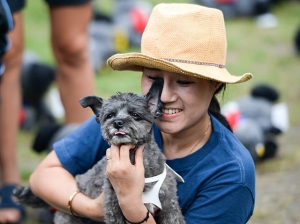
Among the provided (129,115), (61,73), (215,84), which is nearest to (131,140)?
(129,115)

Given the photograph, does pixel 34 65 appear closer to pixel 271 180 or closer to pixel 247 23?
pixel 271 180

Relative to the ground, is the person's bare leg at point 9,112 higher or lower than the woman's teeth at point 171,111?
lower

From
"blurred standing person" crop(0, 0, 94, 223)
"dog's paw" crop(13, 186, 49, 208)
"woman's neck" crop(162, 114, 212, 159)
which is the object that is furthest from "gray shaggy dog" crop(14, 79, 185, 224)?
"blurred standing person" crop(0, 0, 94, 223)

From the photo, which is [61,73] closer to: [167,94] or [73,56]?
[73,56]

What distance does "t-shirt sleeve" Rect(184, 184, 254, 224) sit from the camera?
9.10 feet

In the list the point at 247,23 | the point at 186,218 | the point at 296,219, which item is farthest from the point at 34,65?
the point at 247,23

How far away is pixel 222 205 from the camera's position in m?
2.78

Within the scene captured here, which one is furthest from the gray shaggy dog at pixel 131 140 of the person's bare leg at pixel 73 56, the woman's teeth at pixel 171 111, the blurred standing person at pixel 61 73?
the person's bare leg at pixel 73 56

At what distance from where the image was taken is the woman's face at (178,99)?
108 inches

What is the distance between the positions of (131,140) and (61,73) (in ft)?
7.92

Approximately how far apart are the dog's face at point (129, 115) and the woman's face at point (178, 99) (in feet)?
0.28

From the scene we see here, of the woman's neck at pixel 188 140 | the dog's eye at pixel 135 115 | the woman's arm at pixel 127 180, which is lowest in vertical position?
the woman's neck at pixel 188 140

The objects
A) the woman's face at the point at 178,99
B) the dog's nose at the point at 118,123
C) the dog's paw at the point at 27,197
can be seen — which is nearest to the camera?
the dog's nose at the point at 118,123

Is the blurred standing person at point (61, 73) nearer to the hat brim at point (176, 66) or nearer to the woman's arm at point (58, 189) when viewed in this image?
the woman's arm at point (58, 189)
